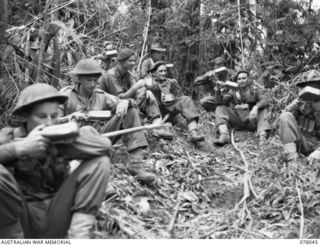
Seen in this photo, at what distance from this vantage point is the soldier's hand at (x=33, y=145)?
11.0 feet

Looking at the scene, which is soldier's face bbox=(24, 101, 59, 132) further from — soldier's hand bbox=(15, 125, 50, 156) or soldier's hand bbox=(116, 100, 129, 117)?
soldier's hand bbox=(116, 100, 129, 117)

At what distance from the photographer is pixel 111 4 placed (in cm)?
977

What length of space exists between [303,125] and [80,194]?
13.1ft

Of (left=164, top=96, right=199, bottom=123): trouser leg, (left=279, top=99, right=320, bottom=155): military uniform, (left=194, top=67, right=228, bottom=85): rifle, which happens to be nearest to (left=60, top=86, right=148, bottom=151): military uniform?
(left=279, top=99, right=320, bottom=155): military uniform

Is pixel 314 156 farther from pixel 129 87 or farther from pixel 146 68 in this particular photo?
pixel 146 68

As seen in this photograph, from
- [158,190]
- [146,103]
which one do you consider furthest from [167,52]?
[158,190]

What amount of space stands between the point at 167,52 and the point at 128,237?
657 cm

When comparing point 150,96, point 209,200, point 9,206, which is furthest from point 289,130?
point 9,206

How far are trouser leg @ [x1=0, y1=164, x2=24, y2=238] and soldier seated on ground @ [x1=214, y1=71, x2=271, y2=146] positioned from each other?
520cm

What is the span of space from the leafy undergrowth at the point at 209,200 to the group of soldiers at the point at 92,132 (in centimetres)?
29

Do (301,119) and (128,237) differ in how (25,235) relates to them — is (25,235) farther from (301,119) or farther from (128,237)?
(301,119)

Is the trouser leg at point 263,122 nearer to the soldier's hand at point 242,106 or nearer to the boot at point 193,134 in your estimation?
the soldier's hand at point 242,106

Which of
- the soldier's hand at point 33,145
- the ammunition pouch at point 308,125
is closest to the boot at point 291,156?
the ammunition pouch at point 308,125

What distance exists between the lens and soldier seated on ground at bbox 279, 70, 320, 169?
6277mm
